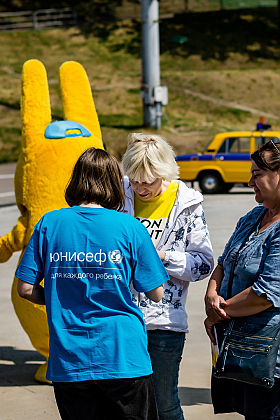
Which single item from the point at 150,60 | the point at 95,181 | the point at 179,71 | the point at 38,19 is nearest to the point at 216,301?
the point at 95,181

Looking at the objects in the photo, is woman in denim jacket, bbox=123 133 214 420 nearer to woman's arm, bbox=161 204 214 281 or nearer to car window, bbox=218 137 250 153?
woman's arm, bbox=161 204 214 281

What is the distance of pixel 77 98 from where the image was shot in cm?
469

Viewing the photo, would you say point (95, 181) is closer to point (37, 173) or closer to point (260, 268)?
point (260, 268)

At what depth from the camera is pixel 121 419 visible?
2.17m

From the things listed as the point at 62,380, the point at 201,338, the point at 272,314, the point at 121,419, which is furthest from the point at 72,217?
the point at 201,338

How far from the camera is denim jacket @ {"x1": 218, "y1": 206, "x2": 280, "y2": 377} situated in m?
2.45

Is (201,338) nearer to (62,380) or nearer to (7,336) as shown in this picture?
(7,336)

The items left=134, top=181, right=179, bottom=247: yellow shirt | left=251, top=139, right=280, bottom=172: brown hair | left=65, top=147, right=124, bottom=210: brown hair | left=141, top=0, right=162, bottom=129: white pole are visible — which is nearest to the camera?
left=65, top=147, right=124, bottom=210: brown hair

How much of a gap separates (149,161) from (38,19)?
37563 millimetres

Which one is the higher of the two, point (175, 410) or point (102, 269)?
point (102, 269)

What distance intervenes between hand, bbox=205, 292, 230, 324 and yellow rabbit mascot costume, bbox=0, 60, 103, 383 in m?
1.61

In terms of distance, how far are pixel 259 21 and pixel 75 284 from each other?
36.7 metres

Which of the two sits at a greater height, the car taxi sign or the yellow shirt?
the car taxi sign

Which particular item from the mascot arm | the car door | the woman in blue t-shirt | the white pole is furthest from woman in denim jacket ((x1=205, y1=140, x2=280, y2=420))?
the white pole
